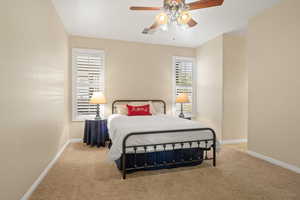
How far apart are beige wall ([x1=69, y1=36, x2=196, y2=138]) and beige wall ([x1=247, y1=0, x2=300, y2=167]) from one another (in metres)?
2.32

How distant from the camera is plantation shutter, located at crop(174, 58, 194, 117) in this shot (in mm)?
5312

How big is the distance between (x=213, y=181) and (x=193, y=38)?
12.1 ft

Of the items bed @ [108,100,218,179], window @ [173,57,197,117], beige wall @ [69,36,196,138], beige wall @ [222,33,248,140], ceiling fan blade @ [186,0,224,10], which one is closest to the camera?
ceiling fan blade @ [186,0,224,10]

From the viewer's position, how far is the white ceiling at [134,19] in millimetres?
2959

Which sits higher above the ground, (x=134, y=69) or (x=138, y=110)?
(x=134, y=69)

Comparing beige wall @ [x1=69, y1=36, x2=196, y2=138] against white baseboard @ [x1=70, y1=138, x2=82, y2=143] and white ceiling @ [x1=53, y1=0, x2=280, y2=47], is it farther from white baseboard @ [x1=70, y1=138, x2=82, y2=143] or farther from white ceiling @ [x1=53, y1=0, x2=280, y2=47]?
white ceiling @ [x1=53, y1=0, x2=280, y2=47]

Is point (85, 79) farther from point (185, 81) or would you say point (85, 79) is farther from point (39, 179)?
point (185, 81)

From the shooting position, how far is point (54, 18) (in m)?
3.06

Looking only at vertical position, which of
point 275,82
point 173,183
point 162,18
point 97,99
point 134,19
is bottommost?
point 173,183

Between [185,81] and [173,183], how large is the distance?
12.0 ft

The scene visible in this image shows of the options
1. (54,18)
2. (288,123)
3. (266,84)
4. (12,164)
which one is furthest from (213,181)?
(54,18)

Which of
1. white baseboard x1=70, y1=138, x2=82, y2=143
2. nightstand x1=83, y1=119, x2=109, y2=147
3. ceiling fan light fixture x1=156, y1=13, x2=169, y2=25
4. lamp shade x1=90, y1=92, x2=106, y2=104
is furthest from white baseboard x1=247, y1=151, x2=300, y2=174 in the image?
white baseboard x1=70, y1=138, x2=82, y2=143

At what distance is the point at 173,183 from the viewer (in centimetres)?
231

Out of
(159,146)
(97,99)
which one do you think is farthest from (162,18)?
(97,99)
